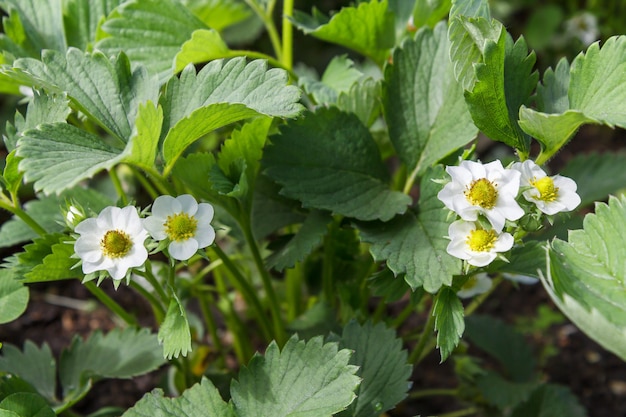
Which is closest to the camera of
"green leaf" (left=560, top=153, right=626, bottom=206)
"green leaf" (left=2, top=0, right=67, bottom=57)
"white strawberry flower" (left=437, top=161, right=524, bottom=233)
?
"white strawberry flower" (left=437, top=161, right=524, bottom=233)

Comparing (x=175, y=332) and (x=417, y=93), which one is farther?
(x=417, y=93)

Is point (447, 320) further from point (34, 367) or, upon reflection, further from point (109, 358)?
point (34, 367)

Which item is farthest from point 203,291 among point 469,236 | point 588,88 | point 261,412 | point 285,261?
point 588,88

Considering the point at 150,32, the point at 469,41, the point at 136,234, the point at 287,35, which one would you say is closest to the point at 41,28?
the point at 150,32

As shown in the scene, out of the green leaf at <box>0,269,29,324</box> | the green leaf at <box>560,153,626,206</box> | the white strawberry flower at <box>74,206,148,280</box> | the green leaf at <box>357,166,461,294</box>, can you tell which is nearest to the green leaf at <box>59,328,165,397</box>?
the green leaf at <box>0,269,29,324</box>

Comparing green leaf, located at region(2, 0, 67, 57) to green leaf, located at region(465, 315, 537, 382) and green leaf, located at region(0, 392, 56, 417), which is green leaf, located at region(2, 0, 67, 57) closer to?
green leaf, located at region(0, 392, 56, 417)

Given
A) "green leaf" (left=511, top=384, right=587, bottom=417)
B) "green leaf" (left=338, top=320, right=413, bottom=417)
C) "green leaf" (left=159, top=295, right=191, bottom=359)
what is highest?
"green leaf" (left=159, top=295, right=191, bottom=359)

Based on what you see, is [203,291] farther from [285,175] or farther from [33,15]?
[33,15]
